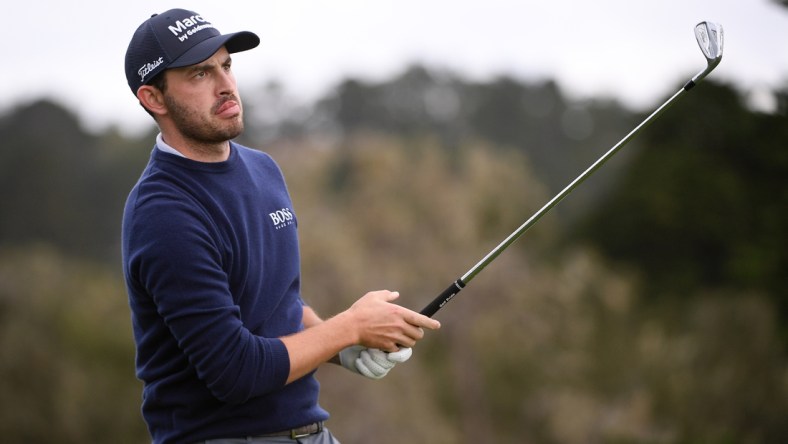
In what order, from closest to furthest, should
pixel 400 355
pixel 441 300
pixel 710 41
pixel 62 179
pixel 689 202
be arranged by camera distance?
1. pixel 400 355
2. pixel 441 300
3. pixel 710 41
4. pixel 689 202
5. pixel 62 179

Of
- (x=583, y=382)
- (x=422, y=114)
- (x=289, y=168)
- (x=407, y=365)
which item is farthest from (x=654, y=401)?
(x=422, y=114)

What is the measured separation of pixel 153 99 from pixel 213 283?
67 cm

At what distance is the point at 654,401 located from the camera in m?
22.1

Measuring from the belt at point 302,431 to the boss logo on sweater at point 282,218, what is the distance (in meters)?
0.62

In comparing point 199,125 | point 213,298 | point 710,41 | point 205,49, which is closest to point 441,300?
point 213,298

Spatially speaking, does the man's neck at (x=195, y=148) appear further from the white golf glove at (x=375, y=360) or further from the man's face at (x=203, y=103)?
the white golf glove at (x=375, y=360)

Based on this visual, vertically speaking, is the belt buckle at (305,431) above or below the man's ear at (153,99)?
below

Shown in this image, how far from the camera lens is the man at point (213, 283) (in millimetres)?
2795

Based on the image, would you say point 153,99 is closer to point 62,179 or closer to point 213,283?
point 213,283

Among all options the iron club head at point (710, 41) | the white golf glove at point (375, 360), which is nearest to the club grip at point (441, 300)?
the white golf glove at point (375, 360)

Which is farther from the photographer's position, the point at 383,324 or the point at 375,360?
the point at 375,360

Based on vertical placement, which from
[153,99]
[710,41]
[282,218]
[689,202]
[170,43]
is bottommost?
[689,202]

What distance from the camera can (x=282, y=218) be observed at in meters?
3.18

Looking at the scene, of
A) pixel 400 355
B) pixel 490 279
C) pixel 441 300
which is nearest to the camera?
pixel 400 355
